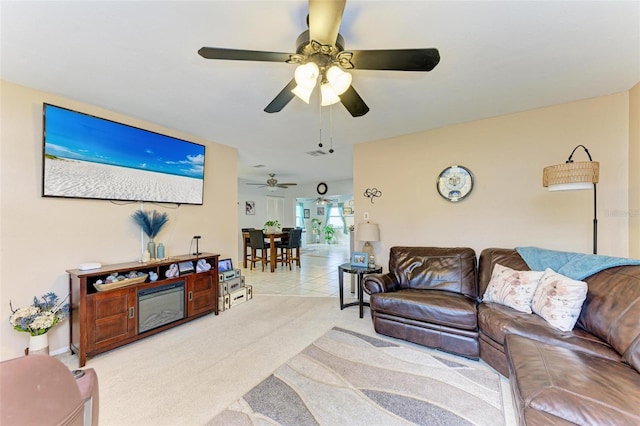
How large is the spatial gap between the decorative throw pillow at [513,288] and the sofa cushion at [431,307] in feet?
0.69

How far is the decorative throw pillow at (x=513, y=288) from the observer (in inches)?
83.8

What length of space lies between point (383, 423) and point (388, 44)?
2.40 meters

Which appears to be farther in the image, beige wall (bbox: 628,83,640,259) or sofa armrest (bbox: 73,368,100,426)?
beige wall (bbox: 628,83,640,259)

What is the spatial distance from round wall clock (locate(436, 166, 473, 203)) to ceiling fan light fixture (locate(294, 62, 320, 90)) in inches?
99.3

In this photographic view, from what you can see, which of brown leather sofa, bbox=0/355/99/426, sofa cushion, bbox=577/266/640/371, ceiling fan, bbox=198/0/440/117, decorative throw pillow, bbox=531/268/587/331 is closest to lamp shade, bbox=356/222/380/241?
decorative throw pillow, bbox=531/268/587/331

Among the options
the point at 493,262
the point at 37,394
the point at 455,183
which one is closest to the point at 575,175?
the point at 493,262

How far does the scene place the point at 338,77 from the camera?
4.65 ft

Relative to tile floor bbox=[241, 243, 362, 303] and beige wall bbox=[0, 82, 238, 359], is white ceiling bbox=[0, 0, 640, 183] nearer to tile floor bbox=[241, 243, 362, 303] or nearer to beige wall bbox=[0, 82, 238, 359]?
beige wall bbox=[0, 82, 238, 359]

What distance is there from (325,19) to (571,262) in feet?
8.63

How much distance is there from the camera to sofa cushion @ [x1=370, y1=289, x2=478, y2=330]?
88.2 inches

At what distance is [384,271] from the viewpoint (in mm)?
3787

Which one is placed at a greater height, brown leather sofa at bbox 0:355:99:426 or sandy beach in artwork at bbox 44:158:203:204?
sandy beach in artwork at bbox 44:158:203:204

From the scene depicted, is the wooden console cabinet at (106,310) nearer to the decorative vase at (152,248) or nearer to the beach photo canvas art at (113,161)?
the decorative vase at (152,248)

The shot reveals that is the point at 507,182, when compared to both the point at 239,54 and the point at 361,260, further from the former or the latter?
the point at 239,54
